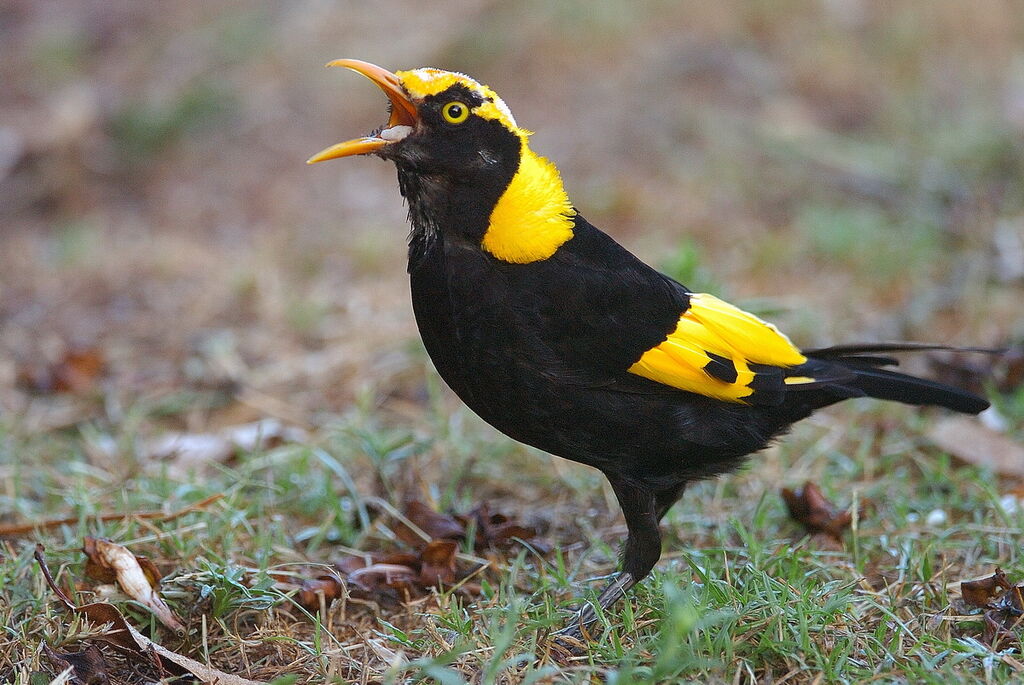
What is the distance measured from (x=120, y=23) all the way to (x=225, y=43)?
4.79 feet

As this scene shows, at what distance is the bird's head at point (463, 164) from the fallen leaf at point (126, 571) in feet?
3.86

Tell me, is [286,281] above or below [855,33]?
below

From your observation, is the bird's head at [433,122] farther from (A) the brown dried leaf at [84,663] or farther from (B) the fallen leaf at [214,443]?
(B) the fallen leaf at [214,443]

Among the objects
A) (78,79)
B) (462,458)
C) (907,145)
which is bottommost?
(462,458)

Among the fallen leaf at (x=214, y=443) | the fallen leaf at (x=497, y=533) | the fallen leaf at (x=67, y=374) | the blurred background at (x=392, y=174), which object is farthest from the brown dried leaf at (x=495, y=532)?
the fallen leaf at (x=67, y=374)

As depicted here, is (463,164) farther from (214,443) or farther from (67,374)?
(67,374)

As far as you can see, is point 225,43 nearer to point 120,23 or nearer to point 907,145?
point 120,23

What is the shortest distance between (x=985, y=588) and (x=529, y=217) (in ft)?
5.05

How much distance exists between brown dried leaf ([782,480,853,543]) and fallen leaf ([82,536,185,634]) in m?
1.88

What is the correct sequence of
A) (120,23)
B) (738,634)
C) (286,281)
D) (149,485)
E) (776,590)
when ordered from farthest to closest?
(120,23) → (286,281) → (149,485) → (776,590) → (738,634)

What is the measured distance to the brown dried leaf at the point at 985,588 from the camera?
2521mm

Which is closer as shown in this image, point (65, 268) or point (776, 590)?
point (776, 590)

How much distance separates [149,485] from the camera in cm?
341

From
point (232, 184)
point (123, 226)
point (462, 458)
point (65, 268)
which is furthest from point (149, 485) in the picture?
point (232, 184)
